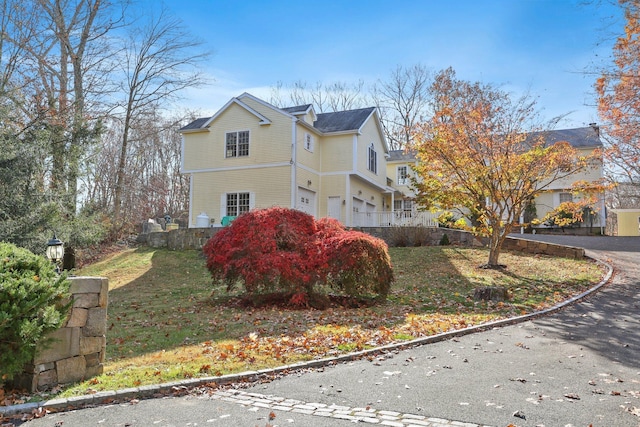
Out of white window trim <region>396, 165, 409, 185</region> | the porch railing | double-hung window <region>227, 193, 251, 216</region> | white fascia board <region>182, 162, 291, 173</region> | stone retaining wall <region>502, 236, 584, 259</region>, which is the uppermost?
white window trim <region>396, 165, 409, 185</region>

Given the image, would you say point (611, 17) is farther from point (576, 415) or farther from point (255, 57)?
point (576, 415)

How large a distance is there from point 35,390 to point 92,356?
2.10ft

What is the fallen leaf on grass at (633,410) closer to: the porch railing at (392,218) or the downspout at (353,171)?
the porch railing at (392,218)

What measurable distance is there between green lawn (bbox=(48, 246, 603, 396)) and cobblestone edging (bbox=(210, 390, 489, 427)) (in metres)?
0.82

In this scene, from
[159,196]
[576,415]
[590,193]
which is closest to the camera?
[576,415]

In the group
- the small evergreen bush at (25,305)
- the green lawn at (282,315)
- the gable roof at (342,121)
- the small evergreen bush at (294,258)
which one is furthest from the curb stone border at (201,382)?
the gable roof at (342,121)

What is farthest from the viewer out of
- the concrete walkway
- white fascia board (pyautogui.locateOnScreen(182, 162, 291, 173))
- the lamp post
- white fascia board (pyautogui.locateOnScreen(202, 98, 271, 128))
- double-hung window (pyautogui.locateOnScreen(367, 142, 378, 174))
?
double-hung window (pyautogui.locateOnScreen(367, 142, 378, 174))

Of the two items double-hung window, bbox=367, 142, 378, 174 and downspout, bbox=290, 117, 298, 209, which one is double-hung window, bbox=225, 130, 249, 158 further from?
double-hung window, bbox=367, 142, 378, 174

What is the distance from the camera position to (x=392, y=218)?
2238cm

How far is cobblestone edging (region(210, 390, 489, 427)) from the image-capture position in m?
3.73

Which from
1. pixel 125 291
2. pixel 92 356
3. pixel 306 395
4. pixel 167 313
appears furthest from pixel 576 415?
pixel 125 291

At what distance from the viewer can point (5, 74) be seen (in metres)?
15.5

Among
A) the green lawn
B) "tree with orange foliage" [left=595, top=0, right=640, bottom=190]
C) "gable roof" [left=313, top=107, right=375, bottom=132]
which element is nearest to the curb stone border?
the green lawn

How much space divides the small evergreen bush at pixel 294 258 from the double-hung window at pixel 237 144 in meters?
12.0
